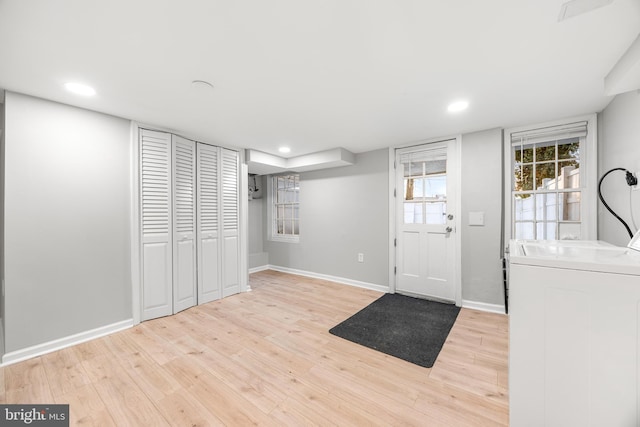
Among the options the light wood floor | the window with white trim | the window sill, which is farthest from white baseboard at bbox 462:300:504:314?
the window sill

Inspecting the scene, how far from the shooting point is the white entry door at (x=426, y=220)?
3279mm

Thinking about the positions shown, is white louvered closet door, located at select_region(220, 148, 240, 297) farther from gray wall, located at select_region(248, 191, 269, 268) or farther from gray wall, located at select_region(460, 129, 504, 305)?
gray wall, located at select_region(460, 129, 504, 305)

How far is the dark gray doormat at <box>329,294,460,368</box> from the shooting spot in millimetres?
2178

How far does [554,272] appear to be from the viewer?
1.06m

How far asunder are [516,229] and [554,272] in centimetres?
234

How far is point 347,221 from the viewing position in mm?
4215

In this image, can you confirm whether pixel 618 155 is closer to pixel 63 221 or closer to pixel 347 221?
pixel 347 221

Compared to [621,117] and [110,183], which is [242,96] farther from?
[621,117]

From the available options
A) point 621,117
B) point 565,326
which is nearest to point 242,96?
point 565,326

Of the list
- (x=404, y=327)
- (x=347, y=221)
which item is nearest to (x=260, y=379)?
(x=404, y=327)

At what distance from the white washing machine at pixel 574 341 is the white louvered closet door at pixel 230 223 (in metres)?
3.28

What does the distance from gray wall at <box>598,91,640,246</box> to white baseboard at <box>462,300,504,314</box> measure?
3.95ft

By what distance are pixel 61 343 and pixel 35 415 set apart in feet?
3.04

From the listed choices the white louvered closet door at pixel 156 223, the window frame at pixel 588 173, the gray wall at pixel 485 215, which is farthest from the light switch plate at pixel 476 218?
the white louvered closet door at pixel 156 223
